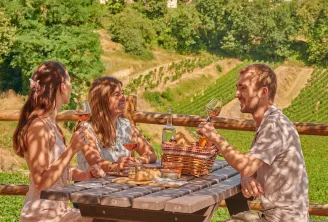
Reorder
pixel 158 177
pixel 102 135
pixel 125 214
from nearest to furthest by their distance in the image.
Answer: pixel 125 214, pixel 158 177, pixel 102 135

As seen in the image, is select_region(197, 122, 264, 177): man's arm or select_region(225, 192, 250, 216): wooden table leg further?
select_region(225, 192, 250, 216): wooden table leg

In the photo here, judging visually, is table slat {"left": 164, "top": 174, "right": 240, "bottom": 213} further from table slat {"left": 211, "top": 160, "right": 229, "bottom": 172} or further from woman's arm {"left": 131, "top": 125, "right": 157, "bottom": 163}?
woman's arm {"left": 131, "top": 125, "right": 157, "bottom": 163}

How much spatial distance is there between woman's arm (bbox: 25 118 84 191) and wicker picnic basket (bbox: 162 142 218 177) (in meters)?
0.56

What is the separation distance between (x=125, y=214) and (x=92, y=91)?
46.4 inches

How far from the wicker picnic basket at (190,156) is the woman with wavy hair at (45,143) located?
1.62 ft

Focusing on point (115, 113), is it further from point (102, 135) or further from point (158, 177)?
point (158, 177)

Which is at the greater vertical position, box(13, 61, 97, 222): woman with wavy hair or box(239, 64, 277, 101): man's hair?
box(239, 64, 277, 101): man's hair

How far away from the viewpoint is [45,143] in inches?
127

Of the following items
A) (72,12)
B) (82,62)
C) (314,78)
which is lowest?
(314,78)

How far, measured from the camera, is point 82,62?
122 ft

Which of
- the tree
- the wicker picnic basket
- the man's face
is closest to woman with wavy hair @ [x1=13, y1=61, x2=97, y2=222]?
the wicker picnic basket

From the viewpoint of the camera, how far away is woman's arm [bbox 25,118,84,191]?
318cm

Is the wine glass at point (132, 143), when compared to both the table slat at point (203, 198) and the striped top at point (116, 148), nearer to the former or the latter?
the striped top at point (116, 148)

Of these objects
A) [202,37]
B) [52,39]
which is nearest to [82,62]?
[52,39]
